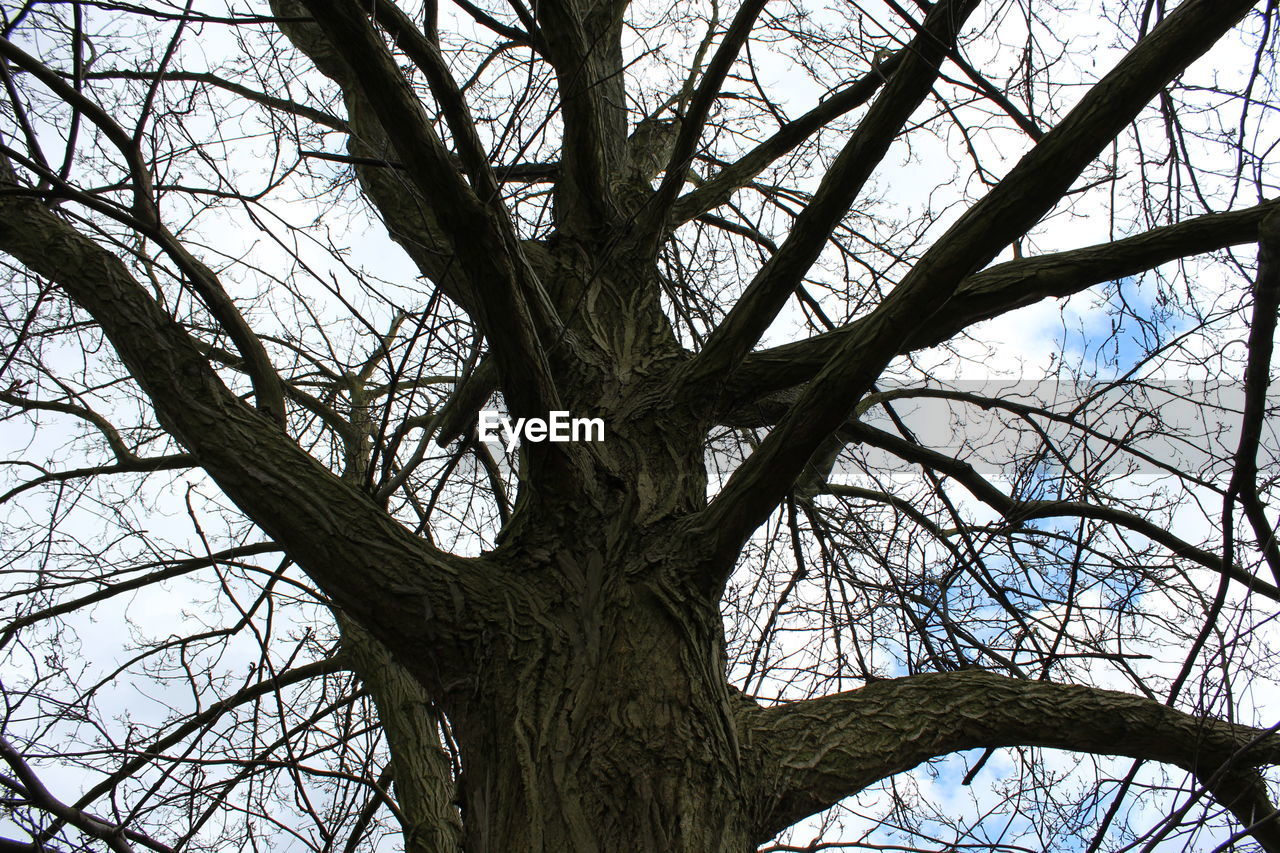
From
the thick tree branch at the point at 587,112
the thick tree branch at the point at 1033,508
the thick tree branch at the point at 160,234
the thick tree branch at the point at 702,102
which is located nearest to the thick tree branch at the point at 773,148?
the thick tree branch at the point at 587,112

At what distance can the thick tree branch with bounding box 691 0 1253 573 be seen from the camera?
1545 mm

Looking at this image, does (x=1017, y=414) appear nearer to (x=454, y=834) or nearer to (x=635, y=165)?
(x=635, y=165)

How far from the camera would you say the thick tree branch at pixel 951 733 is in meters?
1.82

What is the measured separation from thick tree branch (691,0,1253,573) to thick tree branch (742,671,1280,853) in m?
0.54

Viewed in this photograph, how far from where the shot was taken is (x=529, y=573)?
2.00m

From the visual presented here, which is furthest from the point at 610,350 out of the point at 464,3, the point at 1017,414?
the point at 464,3

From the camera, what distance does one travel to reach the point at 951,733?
6.37 feet

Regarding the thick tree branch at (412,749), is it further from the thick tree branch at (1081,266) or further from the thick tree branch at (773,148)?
the thick tree branch at (773,148)

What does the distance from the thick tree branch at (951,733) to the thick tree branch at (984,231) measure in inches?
21.4

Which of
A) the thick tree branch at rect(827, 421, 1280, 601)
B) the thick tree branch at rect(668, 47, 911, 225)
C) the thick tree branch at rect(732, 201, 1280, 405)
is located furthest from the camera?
the thick tree branch at rect(668, 47, 911, 225)

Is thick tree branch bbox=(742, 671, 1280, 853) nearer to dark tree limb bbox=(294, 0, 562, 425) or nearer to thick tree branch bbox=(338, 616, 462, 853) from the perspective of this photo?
dark tree limb bbox=(294, 0, 562, 425)

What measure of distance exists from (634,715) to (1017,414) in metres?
1.93

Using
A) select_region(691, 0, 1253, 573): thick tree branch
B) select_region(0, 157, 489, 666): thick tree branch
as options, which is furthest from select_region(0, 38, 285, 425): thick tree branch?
select_region(691, 0, 1253, 573): thick tree branch

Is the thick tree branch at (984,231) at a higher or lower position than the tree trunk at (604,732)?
higher
